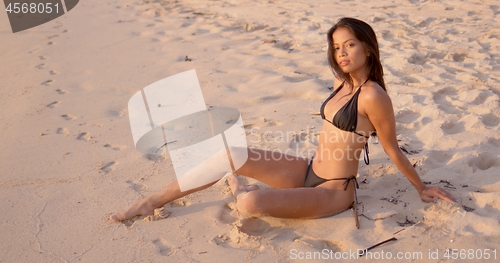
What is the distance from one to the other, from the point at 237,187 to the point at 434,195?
1018mm

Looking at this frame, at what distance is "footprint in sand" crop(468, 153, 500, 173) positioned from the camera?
8.91 feet

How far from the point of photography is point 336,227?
2.30 m

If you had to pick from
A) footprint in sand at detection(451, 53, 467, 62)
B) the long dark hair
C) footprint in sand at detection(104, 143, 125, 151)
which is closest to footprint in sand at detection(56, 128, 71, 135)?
footprint in sand at detection(104, 143, 125, 151)

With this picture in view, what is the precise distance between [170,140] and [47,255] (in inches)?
50.9

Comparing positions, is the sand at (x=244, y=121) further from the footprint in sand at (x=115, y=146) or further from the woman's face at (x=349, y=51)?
the woman's face at (x=349, y=51)

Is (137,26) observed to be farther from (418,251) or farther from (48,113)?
(418,251)

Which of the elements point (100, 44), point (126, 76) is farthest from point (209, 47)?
point (100, 44)

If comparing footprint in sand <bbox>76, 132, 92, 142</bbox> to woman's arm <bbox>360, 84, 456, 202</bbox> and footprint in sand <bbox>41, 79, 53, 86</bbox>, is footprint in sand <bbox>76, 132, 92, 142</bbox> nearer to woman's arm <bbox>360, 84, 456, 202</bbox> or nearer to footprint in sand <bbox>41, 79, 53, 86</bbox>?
footprint in sand <bbox>41, 79, 53, 86</bbox>

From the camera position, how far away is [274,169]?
8.35ft

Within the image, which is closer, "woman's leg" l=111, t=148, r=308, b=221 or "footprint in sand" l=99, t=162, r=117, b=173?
"woman's leg" l=111, t=148, r=308, b=221

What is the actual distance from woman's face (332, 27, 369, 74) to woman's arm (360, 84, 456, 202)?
0.14m

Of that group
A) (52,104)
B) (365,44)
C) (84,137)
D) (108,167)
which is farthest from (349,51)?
(52,104)

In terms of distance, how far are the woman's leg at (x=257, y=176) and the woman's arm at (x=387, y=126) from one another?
495 millimetres

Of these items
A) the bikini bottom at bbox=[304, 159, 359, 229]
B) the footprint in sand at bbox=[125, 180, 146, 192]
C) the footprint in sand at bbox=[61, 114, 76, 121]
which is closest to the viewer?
the bikini bottom at bbox=[304, 159, 359, 229]
